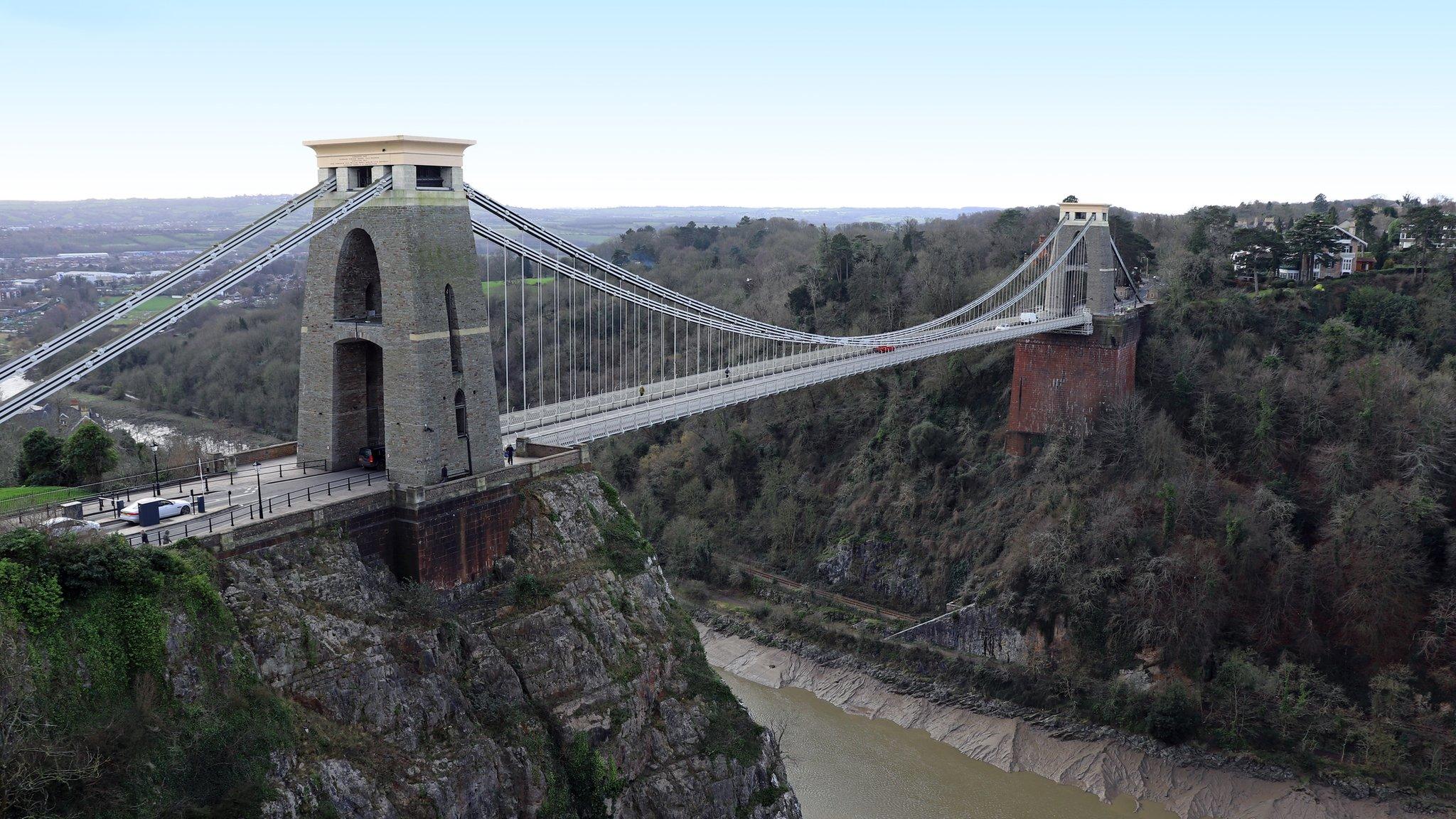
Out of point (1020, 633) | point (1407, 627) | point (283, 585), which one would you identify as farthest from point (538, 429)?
point (1407, 627)

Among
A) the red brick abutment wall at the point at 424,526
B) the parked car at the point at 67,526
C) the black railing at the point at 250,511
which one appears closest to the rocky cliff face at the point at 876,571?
the red brick abutment wall at the point at 424,526

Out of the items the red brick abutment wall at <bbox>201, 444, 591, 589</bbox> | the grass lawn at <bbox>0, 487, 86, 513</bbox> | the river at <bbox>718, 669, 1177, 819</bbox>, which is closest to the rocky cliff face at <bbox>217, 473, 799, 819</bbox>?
the red brick abutment wall at <bbox>201, 444, 591, 589</bbox>

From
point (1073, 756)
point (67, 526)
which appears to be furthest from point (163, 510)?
point (1073, 756)

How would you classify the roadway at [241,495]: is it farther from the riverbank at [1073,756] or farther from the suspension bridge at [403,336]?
the riverbank at [1073,756]

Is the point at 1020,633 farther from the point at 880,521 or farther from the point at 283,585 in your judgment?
the point at 283,585

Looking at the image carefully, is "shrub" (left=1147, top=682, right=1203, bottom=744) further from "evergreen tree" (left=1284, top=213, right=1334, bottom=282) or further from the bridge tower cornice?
the bridge tower cornice

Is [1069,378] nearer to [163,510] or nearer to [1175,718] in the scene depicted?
[1175,718]
